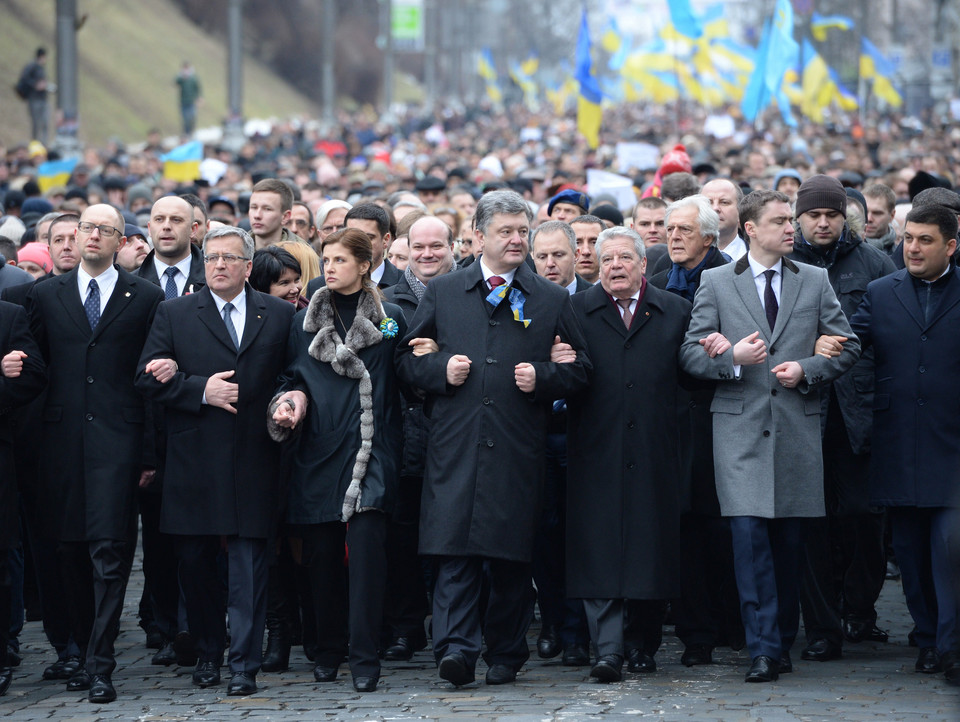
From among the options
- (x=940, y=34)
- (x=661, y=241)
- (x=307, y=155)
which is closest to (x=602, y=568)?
(x=661, y=241)

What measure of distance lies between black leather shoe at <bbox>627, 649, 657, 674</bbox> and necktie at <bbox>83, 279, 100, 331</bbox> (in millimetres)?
3154

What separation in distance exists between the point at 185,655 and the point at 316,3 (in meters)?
65.2

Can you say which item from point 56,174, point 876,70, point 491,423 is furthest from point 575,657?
point 876,70

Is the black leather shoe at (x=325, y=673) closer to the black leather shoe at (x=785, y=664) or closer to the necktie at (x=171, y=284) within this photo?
the black leather shoe at (x=785, y=664)

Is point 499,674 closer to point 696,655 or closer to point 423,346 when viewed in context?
point 696,655

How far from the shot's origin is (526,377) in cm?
787

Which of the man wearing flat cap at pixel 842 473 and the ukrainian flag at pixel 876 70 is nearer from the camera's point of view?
the man wearing flat cap at pixel 842 473

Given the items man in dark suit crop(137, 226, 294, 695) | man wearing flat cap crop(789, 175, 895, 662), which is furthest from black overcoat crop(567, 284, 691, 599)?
man in dark suit crop(137, 226, 294, 695)

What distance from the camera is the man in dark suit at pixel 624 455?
8.03 m

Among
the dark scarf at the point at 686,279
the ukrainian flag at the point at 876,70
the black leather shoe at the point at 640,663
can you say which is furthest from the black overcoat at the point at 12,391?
the ukrainian flag at the point at 876,70

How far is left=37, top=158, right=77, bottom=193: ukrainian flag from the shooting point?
69.7 feet

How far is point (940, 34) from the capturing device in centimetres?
3681

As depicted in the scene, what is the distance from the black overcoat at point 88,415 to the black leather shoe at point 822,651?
354 centimetres

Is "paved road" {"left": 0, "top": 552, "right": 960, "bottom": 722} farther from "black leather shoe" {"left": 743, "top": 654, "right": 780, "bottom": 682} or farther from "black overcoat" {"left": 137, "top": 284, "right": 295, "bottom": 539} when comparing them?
"black overcoat" {"left": 137, "top": 284, "right": 295, "bottom": 539}
